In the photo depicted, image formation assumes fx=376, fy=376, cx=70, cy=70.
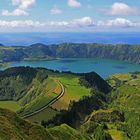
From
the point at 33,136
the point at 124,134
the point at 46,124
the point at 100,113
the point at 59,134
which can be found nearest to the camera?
the point at 33,136

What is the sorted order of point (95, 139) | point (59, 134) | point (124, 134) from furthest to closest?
point (124, 134)
point (95, 139)
point (59, 134)

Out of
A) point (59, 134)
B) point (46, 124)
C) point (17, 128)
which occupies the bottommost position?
point (46, 124)


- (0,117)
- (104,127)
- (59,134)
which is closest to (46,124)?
(104,127)

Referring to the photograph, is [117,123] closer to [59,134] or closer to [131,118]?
[131,118]

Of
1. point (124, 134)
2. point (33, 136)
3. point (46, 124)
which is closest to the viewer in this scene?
point (33, 136)

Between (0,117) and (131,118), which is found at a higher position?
(0,117)

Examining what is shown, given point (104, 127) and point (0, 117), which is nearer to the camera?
point (0, 117)

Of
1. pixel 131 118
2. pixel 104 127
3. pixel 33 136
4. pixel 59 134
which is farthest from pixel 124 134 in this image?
pixel 33 136

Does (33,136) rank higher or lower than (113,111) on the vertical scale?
higher

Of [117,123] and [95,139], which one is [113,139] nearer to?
[95,139]

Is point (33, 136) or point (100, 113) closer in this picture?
point (33, 136)
